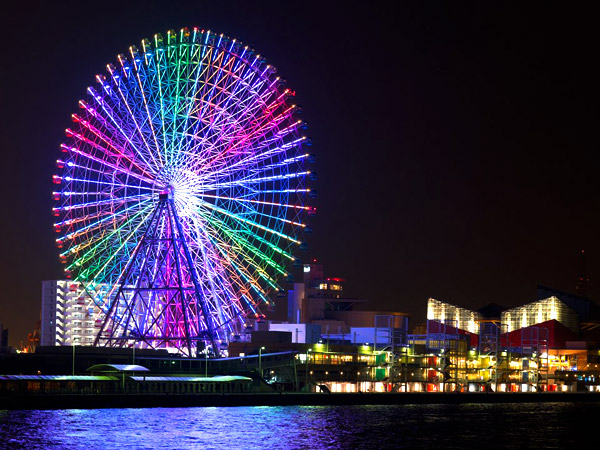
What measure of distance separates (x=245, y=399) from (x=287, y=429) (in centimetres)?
2566

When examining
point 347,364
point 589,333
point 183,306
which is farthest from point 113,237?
point 589,333

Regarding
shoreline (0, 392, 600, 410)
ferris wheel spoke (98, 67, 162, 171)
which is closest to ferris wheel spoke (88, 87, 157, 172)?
ferris wheel spoke (98, 67, 162, 171)

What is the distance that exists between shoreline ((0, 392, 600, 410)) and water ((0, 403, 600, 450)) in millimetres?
2291

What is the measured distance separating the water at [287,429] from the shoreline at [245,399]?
7.52ft

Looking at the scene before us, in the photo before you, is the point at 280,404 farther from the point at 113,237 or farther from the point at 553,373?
the point at 553,373

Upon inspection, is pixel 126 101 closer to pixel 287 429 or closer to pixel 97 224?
pixel 97 224

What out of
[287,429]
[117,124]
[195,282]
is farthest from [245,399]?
[117,124]

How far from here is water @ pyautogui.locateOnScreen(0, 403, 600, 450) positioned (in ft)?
288

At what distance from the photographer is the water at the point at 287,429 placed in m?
87.8

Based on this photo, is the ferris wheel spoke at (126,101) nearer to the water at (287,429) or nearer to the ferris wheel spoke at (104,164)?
the ferris wheel spoke at (104,164)

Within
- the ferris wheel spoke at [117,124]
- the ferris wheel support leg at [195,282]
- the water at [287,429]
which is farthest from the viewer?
the ferris wheel support leg at [195,282]

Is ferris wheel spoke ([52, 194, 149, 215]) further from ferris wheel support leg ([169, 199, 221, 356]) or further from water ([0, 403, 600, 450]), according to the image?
water ([0, 403, 600, 450])

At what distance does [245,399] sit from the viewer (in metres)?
123

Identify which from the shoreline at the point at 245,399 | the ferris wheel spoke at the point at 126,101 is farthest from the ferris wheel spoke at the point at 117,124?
the shoreline at the point at 245,399
